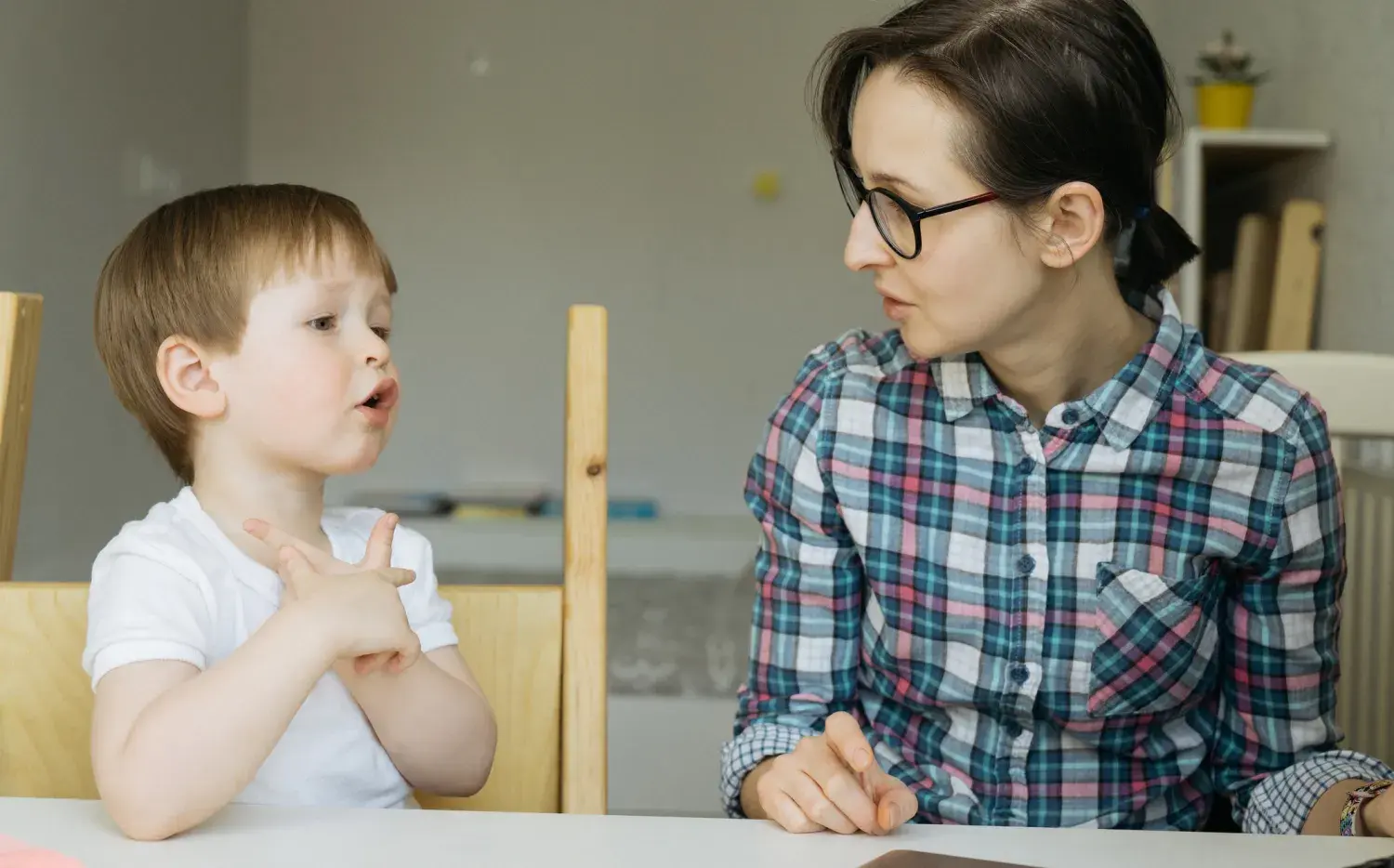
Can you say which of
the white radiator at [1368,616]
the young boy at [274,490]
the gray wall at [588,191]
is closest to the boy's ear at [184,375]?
the young boy at [274,490]

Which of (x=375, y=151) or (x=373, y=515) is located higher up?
(x=375, y=151)

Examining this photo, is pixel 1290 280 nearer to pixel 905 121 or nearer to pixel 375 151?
pixel 905 121

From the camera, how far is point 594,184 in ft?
13.9

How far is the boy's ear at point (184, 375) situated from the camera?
2.84ft

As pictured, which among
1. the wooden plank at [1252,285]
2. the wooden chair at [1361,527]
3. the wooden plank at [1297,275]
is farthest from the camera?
the wooden plank at [1252,285]

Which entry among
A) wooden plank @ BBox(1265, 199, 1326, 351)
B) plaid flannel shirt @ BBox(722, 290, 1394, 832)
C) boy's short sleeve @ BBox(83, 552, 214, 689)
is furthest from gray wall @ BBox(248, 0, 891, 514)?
boy's short sleeve @ BBox(83, 552, 214, 689)

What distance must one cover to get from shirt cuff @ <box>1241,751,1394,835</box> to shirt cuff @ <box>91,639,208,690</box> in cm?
71

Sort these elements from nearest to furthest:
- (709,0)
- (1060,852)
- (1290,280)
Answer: (1060,852), (1290,280), (709,0)

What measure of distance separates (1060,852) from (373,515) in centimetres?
57

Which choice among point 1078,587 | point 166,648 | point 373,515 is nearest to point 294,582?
point 166,648

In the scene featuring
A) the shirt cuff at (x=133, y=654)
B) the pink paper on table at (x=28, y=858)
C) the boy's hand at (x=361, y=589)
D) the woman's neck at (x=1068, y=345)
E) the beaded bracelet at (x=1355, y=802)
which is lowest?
the beaded bracelet at (x=1355, y=802)

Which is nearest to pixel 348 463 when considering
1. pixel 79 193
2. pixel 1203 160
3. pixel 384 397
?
pixel 384 397

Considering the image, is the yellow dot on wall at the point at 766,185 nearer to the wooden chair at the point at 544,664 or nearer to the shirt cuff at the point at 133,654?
the wooden chair at the point at 544,664

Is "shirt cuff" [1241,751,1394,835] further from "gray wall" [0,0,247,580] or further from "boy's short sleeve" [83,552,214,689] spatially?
"gray wall" [0,0,247,580]
